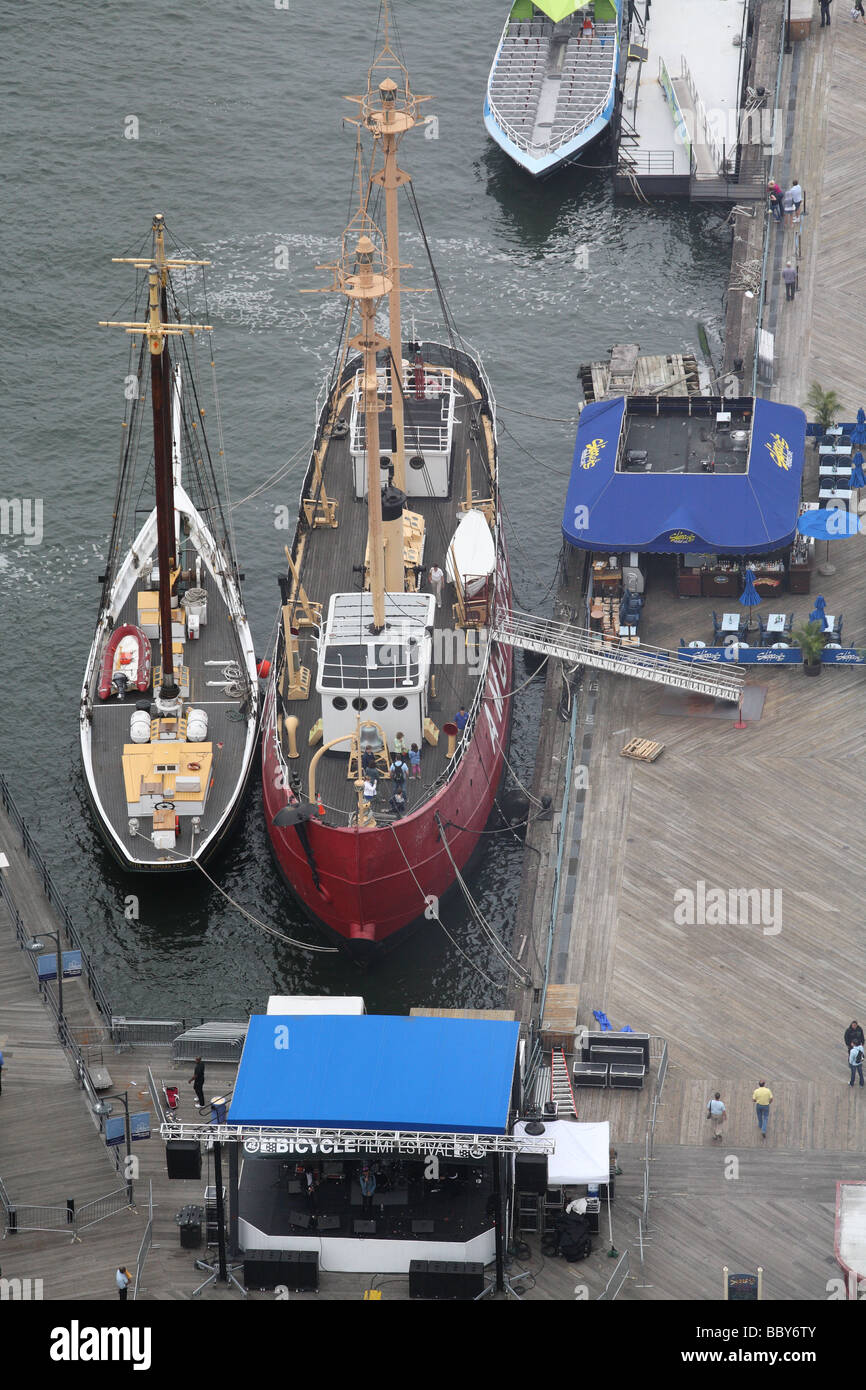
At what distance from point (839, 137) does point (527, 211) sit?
1600 cm

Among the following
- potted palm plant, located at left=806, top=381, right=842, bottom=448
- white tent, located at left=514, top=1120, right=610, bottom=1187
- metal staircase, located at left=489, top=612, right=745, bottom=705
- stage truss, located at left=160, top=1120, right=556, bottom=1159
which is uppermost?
potted palm plant, located at left=806, top=381, right=842, bottom=448

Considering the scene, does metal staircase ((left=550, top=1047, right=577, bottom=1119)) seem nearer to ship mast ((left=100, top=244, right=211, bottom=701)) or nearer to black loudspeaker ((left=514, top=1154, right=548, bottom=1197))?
black loudspeaker ((left=514, top=1154, right=548, bottom=1197))

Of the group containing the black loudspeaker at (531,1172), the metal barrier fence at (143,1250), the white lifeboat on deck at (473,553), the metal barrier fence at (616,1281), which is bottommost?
the metal barrier fence at (143,1250)

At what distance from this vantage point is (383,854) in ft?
270

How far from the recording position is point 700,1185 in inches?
2803

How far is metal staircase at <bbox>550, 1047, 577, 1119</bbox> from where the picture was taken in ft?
239

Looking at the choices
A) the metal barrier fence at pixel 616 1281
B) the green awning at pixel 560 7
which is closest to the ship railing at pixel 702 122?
the green awning at pixel 560 7

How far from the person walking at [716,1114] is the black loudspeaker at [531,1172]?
24.7ft

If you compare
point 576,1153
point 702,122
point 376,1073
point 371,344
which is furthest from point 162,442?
point 702,122

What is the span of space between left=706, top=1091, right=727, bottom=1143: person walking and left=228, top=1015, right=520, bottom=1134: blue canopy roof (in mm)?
6712

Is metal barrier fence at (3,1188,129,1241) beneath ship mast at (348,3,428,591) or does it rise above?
beneath

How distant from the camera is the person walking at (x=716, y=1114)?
7306 cm

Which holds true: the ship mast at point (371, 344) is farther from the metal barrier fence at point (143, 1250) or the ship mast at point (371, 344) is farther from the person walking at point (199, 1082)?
the metal barrier fence at point (143, 1250)

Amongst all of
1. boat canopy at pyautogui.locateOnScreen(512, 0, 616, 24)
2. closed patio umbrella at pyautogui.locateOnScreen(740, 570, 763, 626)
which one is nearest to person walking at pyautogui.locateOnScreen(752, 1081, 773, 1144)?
closed patio umbrella at pyautogui.locateOnScreen(740, 570, 763, 626)
